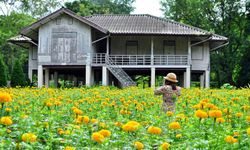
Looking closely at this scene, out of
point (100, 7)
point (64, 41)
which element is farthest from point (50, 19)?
point (100, 7)

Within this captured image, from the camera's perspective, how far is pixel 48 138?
4.31 meters

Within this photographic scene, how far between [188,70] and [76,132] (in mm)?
25298

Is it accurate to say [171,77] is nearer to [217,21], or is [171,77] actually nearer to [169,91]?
[169,91]

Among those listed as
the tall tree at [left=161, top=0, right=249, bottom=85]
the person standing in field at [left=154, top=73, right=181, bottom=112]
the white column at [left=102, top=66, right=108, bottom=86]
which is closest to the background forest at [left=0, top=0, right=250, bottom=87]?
the tall tree at [left=161, top=0, right=249, bottom=85]

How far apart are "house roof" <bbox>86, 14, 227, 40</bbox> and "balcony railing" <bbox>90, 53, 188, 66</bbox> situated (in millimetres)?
1652

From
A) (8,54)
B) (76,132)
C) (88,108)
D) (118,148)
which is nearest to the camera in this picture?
(118,148)

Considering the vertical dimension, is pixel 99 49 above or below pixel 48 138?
above

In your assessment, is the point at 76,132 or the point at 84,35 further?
the point at 84,35

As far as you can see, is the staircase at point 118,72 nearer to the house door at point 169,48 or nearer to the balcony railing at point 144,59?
the balcony railing at point 144,59

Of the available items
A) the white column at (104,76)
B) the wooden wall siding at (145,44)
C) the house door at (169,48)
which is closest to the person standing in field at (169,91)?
the white column at (104,76)

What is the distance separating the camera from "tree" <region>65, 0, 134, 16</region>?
5344cm

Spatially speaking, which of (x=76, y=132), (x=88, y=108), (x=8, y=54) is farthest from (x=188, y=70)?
(x=8, y=54)

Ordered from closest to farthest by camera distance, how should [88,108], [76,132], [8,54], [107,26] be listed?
[76,132], [88,108], [107,26], [8,54]

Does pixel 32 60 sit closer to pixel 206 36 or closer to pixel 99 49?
pixel 99 49
